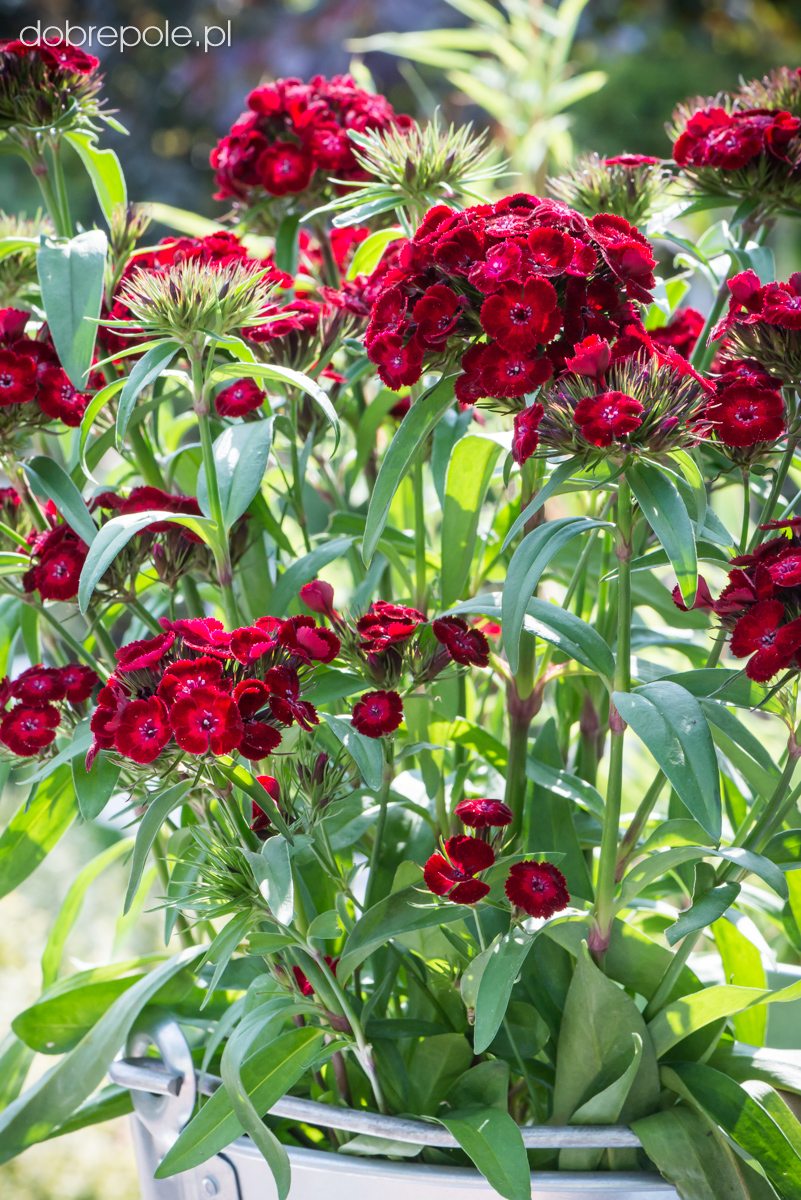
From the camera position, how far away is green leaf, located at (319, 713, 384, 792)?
633 millimetres

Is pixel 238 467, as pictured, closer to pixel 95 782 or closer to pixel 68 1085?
pixel 95 782

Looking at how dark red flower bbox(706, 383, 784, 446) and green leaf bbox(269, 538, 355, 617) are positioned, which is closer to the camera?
dark red flower bbox(706, 383, 784, 446)

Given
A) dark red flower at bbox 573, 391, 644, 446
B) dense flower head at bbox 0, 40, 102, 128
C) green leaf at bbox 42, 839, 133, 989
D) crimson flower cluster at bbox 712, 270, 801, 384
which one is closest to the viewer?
dark red flower at bbox 573, 391, 644, 446

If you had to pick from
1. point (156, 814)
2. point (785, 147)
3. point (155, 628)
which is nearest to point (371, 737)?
point (156, 814)

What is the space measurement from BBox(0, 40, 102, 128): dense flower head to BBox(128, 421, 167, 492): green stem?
228 mm

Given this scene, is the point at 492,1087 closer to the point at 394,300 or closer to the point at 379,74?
the point at 394,300

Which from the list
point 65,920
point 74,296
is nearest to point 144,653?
point 74,296

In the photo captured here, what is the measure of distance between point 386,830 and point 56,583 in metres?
0.31

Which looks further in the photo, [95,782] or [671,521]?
[95,782]

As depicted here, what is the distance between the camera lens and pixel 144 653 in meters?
0.61

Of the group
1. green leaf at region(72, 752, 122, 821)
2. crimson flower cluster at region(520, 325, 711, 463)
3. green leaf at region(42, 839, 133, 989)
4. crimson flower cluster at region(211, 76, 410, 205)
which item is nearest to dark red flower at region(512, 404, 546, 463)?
crimson flower cluster at region(520, 325, 711, 463)

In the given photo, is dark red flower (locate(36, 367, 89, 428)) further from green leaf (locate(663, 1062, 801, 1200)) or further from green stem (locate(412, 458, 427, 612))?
green leaf (locate(663, 1062, 801, 1200))

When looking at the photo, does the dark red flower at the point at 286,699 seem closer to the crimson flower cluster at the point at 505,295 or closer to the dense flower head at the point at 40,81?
the crimson flower cluster at the point at 505,295

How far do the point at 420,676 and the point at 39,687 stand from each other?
0.25 meters
